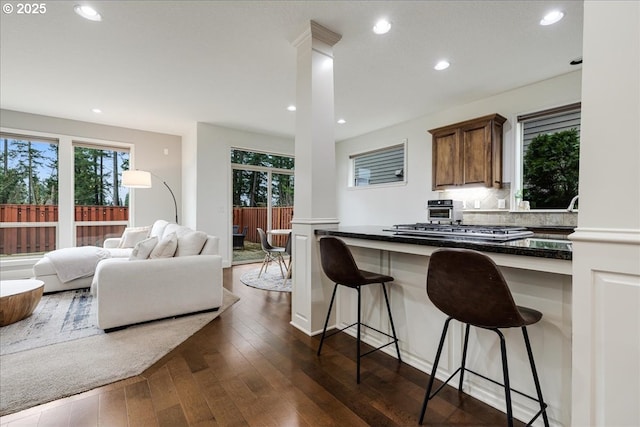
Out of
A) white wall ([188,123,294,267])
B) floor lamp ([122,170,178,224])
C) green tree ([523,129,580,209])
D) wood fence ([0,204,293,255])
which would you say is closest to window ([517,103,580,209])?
green tree ([523,129,580,209])

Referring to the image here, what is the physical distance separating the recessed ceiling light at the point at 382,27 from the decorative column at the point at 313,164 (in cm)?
33

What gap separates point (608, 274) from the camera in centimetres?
94

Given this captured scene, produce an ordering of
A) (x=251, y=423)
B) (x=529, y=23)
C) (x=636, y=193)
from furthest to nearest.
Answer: (x=529, y=23) < (x=251, y=423) < (x=636, y=193)

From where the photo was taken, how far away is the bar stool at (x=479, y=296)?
48.4 inches

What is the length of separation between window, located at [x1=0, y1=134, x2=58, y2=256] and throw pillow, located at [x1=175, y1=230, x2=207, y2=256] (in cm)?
361

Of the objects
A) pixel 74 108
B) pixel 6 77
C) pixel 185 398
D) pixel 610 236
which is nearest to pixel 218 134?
pixel 74 108

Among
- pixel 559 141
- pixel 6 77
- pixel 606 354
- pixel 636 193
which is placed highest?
pixel 6 77

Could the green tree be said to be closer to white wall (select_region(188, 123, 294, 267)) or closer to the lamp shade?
white wall (select_region(188, 123, 294, 267))

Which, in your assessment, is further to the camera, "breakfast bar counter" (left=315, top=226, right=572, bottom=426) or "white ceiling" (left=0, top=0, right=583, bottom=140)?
"white ceiling" (left=0, top=0, right=583, bottom=140)

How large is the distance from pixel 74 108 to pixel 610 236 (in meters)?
6.29

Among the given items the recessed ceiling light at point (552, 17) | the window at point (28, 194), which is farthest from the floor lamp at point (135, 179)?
the recessed ceiling light at point (552, 17)

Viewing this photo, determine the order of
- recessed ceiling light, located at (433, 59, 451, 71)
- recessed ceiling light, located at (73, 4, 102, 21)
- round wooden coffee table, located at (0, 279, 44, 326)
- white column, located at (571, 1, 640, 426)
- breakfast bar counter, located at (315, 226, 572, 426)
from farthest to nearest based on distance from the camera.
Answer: recessed ceiling light, located at (433, 59, 451, 71), round wooden coffee table, located at (0, 279, 44, 326), recessed ceiling light, located at (73, 4, 102, 21), breakfast bar counter, located at (315, 226, 572, 426), white column, located at (571, 1, 640, 426)

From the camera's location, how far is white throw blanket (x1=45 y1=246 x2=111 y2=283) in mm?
3570

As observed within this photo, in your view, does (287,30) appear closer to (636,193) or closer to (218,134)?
(636,193)
